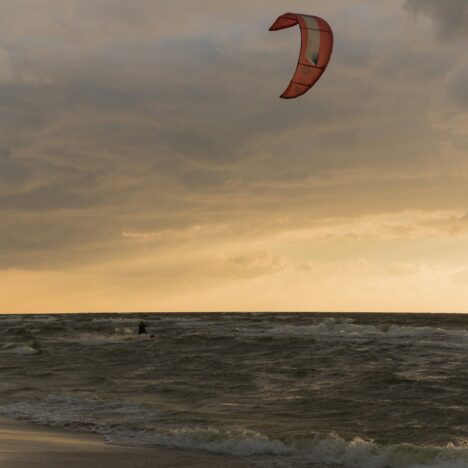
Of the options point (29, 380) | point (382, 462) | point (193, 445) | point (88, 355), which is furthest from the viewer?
point (88, 355)

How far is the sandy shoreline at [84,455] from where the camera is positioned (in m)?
9.07

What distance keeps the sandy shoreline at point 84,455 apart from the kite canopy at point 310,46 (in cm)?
706

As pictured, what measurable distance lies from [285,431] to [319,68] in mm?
6825

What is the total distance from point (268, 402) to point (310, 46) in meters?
7.62

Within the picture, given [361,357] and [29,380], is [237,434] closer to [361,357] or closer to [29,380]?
[29,380]

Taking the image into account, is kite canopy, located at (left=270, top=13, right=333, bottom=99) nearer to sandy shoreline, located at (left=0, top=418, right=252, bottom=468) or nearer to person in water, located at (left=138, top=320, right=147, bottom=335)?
sandy shoreline, located at (left=0, top=418, right=252, bottom=468)

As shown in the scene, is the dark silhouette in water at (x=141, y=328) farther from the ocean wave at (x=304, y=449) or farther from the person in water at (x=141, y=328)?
the ocean wave at (x=304, y=449)

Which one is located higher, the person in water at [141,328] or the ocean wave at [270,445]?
the person in water at [141,328]

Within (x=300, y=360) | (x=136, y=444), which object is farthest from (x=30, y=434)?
(x=300, y=360)

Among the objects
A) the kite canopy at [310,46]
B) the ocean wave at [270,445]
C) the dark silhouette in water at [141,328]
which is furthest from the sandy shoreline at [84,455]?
the dark silhouette in water at [141,328]

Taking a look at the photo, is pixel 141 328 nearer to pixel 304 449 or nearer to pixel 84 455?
pixel 304 449

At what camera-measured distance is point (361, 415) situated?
44.8 ft

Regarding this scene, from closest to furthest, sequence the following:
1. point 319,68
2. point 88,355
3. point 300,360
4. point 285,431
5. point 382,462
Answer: point 382,462, point 285,431, point 319,68, point 300,360, point 88,355

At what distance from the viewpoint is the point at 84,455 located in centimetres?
972
